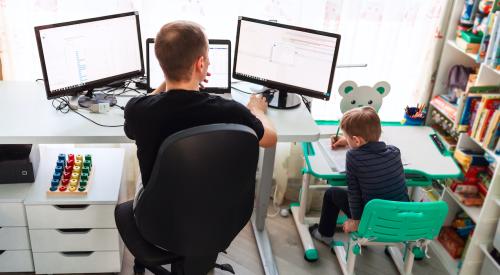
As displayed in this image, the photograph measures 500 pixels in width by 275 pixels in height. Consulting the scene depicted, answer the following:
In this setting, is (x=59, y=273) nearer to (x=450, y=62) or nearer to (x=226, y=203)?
(x=226, y=203)

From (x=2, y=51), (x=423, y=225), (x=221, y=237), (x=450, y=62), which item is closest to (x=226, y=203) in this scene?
(x=221, y=237)

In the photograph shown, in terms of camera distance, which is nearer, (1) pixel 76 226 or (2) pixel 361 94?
(1) pixel 76 226

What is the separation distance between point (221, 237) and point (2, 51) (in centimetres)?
158

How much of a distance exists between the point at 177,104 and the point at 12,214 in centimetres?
110

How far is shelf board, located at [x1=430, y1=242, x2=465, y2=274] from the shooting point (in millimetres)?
2590

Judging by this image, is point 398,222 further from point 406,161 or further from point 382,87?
point 382,87

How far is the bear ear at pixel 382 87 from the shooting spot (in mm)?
2445

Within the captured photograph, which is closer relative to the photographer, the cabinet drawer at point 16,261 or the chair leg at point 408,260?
the cabinet drawer at point 16,261

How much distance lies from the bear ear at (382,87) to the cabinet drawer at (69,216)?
1342 mm

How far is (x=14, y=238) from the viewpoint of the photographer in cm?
217

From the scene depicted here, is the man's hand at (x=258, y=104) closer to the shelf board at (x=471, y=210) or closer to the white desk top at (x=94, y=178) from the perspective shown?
the white desk top at (x=94, y=178)

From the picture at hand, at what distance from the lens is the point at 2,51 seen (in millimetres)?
2490

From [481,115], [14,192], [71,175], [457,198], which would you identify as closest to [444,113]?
[481,115]

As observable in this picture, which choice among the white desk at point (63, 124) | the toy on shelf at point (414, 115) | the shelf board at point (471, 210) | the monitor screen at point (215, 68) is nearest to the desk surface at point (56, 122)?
the white desk at point (63, 124)
